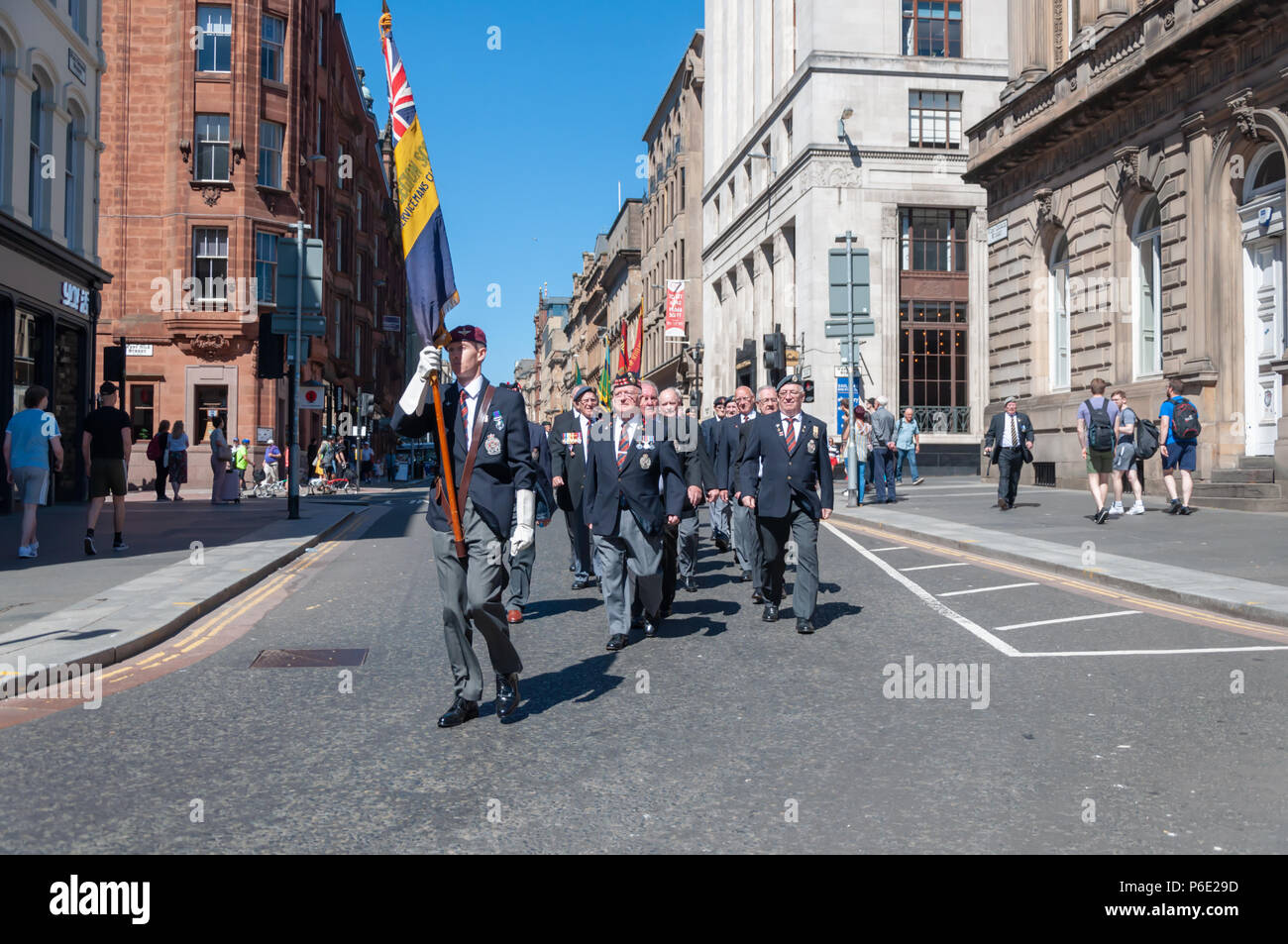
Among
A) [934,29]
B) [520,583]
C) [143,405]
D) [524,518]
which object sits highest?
[934,29]

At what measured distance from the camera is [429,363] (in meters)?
5.36

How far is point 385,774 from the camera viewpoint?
4.89 meters

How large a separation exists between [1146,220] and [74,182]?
70.4 ft

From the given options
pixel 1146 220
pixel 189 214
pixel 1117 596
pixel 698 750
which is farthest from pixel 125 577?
pixel 189 214

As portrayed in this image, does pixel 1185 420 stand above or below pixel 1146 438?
above

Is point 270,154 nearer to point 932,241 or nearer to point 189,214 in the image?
point 189,214

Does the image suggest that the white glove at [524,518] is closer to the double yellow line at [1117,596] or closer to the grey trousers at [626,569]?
the grey trousers at [626,569]

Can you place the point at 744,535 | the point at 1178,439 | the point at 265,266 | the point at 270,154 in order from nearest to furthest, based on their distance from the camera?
1. the point at 744,535
2. the point at 1178,439
3. the point at 265,266
4. the point at 270,154

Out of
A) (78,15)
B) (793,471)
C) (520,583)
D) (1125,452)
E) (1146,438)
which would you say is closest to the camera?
(793,471)

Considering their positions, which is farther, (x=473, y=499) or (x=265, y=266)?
(x=265, y=266)

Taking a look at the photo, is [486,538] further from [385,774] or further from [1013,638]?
[1013,638]

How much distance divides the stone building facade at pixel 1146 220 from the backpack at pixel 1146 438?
202 centimetres
